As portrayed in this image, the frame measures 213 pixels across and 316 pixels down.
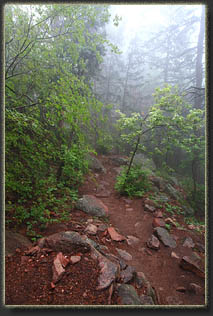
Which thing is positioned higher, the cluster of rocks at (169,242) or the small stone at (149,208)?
the small stone at (149,208)

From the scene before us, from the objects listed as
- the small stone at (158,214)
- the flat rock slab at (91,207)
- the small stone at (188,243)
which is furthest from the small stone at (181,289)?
the flat rock slab at (91,207)

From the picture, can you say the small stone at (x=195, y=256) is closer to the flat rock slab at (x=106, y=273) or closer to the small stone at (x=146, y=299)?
the small stone at (x=146, y=299)

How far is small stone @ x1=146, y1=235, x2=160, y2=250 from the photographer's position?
2882mm

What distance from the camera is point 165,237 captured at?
3148mm

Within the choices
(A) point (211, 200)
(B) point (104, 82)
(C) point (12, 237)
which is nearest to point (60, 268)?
(C) point (12, 237)

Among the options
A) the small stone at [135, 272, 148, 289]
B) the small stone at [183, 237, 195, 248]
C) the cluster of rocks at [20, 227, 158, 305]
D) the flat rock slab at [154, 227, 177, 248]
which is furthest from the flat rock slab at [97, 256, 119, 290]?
the small stone at [183, 237, 195, 248]

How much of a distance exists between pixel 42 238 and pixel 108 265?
1139 mm

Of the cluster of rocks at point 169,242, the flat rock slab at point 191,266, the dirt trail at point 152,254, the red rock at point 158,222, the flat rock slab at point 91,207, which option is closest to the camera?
the dirt trail at point 152,254

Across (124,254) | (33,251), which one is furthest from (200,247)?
(33,251)

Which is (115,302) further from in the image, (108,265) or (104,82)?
(104,82)

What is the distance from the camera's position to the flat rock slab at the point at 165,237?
2993 mm

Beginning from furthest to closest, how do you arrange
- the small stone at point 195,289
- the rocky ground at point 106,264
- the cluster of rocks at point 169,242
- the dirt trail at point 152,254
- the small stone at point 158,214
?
the small stone at point 158,214 → the cluster of rocks at point 169,242 → the dirt trail at point 152,254 → the small stone at point 195,289 → the rocky ground at point 106,264

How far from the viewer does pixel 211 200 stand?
58.9 inches

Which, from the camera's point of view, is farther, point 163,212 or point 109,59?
point 109,59
